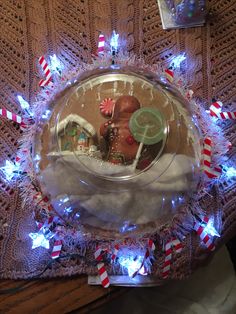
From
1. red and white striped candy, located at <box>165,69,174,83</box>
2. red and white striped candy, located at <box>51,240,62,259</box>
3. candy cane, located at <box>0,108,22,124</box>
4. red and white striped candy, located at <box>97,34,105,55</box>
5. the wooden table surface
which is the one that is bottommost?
the wooden table surface

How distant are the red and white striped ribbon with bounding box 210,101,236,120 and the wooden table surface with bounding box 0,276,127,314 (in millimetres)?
363

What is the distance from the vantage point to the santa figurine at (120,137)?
675mm

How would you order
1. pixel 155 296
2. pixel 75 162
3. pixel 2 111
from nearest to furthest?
pixel 75 162 < pixel 2 111 < pixel 155 296

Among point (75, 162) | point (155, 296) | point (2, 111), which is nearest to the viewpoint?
point (75, 162)

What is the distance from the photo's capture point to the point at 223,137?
Result: 0.77 metres

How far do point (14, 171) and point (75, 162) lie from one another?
0.48ft

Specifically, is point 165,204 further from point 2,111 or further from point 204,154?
point 2,111

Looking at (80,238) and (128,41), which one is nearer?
(80,238)

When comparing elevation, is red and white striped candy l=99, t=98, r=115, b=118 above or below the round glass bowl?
above

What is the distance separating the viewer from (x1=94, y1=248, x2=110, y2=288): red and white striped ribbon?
0.71 m

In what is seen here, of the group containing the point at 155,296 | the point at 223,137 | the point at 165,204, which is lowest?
the point at 155,296

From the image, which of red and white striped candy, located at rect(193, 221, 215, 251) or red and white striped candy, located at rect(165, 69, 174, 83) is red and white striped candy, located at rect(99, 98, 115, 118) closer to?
red and white striped candy, located at rect(165, 69, 174, 83)

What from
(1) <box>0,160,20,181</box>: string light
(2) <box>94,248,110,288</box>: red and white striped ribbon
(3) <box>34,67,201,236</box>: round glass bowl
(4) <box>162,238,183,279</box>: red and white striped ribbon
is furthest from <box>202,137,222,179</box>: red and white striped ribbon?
(1) <box>0,160,20,181</box>: string light

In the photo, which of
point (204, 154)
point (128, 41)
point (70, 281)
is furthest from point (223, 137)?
point (70, 281)
